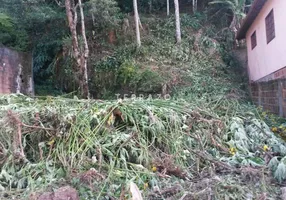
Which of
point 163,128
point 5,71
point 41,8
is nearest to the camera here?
point 163,128

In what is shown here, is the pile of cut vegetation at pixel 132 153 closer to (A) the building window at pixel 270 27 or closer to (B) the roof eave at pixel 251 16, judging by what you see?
(A) the building window at pixel 270 27

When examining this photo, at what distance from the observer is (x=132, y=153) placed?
3957mm

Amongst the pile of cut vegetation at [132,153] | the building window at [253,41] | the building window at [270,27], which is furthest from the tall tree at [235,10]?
the pile of cut vegetation at [132,153]

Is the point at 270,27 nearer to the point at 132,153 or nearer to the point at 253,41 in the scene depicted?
the point at 253,41

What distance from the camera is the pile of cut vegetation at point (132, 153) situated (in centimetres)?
325

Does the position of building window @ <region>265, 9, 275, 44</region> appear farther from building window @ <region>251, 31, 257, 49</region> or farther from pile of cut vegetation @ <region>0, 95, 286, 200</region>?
pile of cut vegetation @ <region>0, 95, 286, 200</region>

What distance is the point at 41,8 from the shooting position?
517 inches

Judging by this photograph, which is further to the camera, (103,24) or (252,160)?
(103,24)

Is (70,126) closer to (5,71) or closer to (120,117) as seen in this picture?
(120,117)

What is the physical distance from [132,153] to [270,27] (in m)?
6.12

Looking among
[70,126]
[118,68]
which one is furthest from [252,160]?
[118,68]

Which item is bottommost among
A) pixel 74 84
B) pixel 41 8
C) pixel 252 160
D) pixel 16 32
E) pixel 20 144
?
pixel 252 160

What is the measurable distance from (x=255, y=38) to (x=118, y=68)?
5.05m

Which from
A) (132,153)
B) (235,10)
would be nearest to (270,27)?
(235,10)
